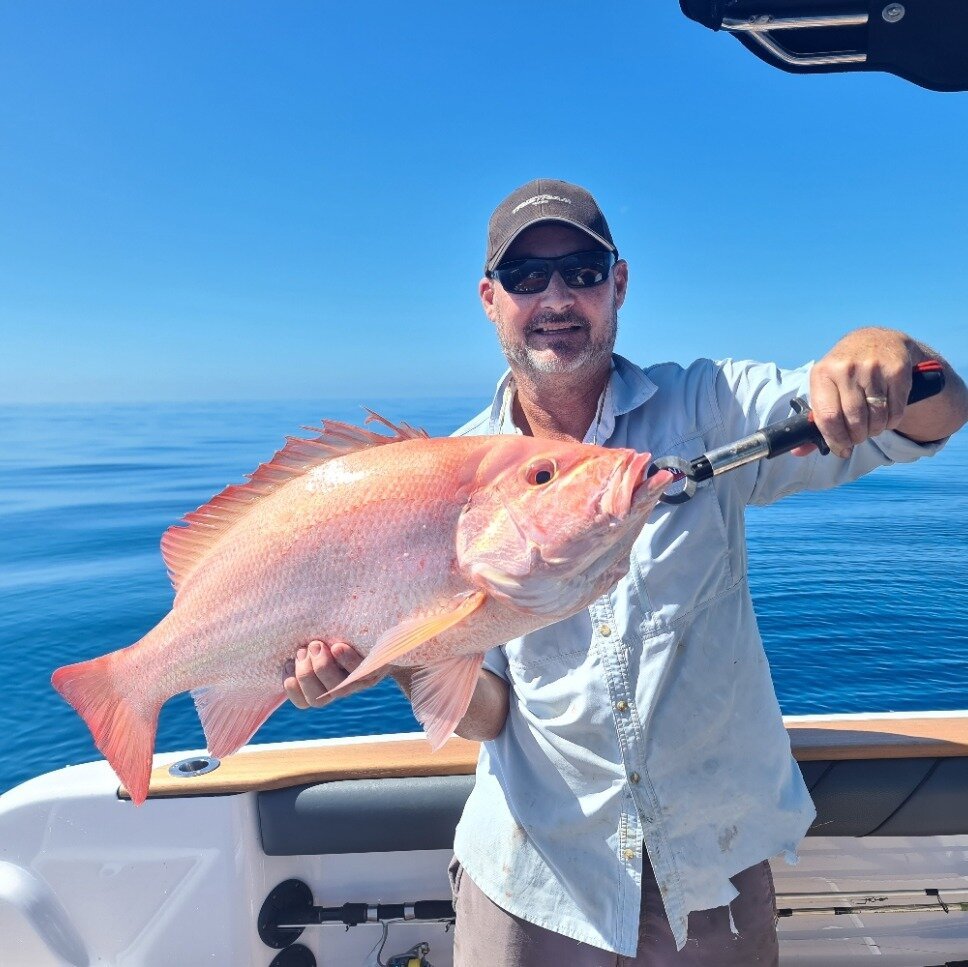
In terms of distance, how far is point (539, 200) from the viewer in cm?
246

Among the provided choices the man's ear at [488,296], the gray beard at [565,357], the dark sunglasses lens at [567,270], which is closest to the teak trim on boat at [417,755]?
the gray beard at [565,357]

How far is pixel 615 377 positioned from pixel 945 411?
919 mm

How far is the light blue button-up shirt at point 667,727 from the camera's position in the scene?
199 cm

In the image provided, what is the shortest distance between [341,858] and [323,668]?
170 centimetres

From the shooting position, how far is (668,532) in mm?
2088

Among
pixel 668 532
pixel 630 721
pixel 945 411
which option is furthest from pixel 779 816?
pixel 945 411

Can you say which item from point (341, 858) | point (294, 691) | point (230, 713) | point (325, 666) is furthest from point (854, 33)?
point (341, 858)

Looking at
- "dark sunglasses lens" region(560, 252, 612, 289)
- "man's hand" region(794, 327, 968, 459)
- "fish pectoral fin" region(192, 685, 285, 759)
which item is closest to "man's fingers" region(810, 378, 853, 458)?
"man's hand" region(794, 327, 968, 459)

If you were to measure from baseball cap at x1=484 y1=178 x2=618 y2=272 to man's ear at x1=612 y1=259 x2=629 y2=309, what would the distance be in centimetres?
11

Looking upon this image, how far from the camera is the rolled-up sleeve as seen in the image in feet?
6.44

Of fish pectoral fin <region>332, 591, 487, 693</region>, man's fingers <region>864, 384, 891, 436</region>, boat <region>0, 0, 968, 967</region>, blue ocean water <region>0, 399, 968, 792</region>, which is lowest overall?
blue ocean water <region>0, 399, 968, 792</region>

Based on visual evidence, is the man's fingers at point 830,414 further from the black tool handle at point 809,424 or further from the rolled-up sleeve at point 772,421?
the rolled-up sleeve at point 772,421

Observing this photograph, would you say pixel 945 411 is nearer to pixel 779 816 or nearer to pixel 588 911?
pixel 779 816

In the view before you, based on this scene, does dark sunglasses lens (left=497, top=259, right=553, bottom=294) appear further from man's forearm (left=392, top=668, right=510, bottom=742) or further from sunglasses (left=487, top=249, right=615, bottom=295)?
man's forearm (left=392, top=668, right=510, bottom=742)
